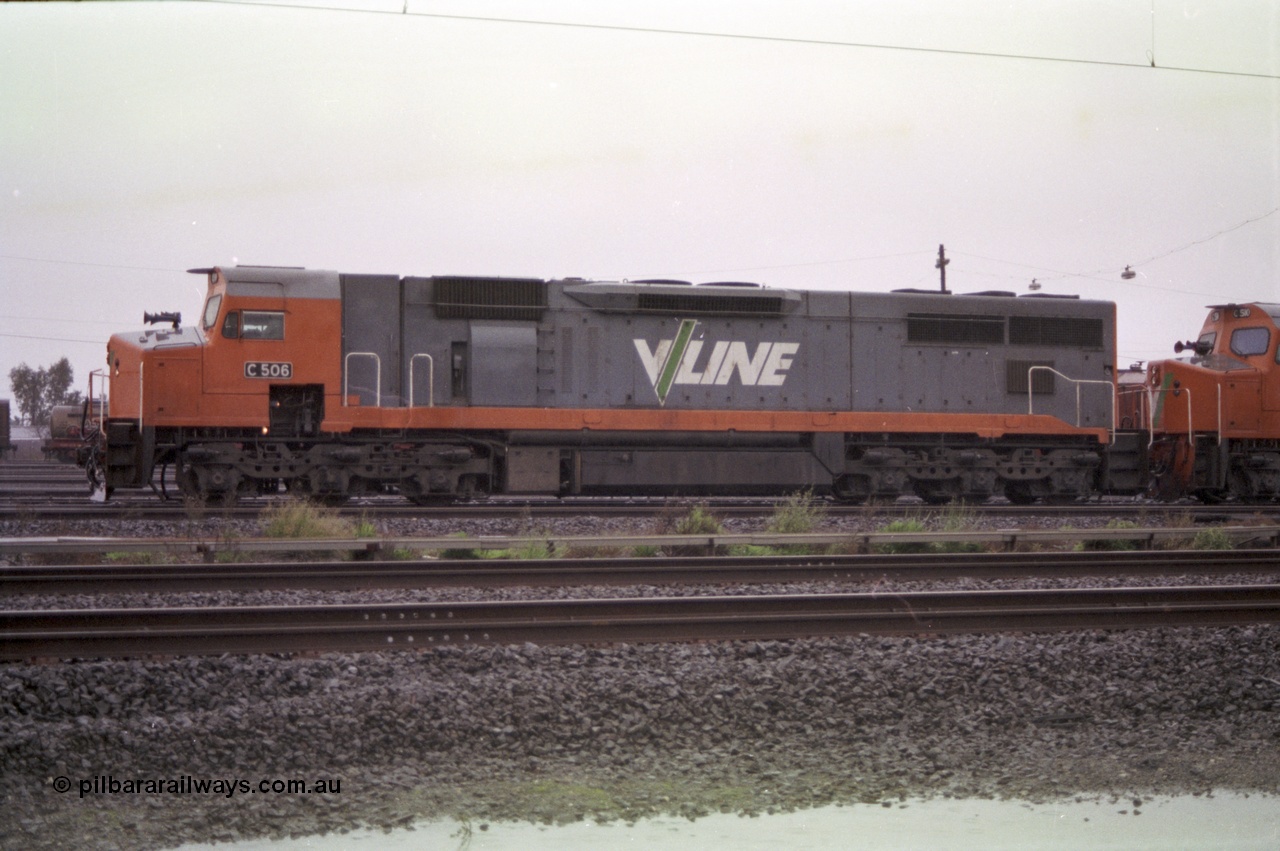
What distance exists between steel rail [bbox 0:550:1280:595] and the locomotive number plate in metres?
4.95

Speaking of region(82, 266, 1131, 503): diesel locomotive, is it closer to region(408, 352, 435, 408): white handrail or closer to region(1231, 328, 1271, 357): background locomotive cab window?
region(408, 352, 435, 408): white handrail

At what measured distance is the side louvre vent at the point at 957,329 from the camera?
15812 millimetres

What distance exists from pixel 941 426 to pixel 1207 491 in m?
5.34

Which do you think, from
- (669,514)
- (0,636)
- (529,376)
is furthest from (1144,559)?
(0,636)

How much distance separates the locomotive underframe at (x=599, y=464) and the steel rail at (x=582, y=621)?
661 centimetres

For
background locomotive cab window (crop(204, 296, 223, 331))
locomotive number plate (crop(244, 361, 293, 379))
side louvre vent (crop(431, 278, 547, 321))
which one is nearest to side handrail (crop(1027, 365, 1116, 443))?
side louvre vent (crop(431, 278, 547, 321))

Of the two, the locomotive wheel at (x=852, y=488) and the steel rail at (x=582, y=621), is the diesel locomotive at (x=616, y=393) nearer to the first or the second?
the locomotive wheel at (x=852, y=488)

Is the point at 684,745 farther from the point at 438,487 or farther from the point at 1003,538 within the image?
the point at 438,487

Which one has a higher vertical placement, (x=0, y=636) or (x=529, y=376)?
(x=529, y=376)

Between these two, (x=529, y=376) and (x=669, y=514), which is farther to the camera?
(x=529, y=376)

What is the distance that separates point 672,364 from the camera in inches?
588

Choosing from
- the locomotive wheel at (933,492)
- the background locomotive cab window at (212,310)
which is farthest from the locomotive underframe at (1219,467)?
the background locomotive cab window at (212,310)

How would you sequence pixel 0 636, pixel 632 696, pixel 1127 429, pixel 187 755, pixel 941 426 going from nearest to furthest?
pixel 187 755 → pixel 632 696 → pixel 0 636 → pixel 941 426 → pixel 1127 429

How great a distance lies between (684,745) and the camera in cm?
487
